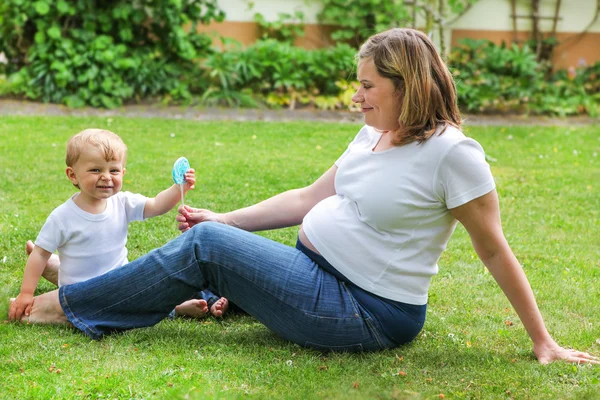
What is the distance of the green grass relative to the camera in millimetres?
2572

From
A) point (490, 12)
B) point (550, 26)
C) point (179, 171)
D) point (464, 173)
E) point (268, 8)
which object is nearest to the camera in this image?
point (464, 173)

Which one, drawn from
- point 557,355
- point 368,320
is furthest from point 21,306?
point 557,355

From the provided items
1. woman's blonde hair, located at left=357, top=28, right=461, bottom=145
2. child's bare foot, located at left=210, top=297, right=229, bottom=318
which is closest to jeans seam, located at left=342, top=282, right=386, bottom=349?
woman's blonde hair, located at left=357, top=28, right=461, bottom=145

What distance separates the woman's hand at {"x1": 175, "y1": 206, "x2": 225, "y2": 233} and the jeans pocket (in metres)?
0.67

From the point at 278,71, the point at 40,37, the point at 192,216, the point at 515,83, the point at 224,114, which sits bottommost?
the point at 515,83

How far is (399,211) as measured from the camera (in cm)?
262

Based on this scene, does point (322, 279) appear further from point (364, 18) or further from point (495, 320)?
point (364, 18)

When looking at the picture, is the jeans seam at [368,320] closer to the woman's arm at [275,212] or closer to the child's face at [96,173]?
the woman's arm at [275,212]

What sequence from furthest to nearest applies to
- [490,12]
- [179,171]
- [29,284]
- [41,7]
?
[490,12], [41,7], [179,171], [29,284]

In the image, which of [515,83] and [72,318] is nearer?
[72,318]

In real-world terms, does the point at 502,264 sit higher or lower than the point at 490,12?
higher

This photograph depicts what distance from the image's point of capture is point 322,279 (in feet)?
9.05

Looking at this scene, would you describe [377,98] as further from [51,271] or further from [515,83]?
[515,83]

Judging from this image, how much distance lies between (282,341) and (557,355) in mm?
1000
